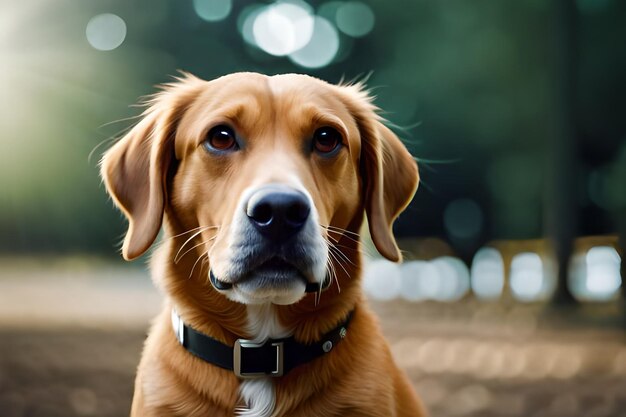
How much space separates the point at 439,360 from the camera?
877 centimetres

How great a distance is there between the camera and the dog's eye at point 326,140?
3.34m

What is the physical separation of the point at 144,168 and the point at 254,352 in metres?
0.97

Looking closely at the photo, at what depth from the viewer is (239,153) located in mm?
3223

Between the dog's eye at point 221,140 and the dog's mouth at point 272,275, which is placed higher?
the dog's eye at point 221,140

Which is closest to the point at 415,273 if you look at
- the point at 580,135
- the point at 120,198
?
the point at 580,135

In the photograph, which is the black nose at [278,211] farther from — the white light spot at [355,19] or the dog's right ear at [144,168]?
the white light spot at [355,19]

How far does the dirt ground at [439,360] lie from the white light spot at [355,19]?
14.4 ft

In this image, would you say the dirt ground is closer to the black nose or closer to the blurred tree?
the blurred tree

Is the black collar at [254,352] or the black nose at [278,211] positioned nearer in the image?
the black nose at [278,211]

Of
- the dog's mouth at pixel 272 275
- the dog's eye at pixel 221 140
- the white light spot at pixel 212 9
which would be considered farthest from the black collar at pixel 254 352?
the white light spot at pixel 212 9

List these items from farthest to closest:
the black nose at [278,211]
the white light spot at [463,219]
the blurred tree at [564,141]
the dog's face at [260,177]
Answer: the white light spot at [463,219]
the blurred tree at [564,141]
the dog's face at [260,177]
the black nose at [278,211]

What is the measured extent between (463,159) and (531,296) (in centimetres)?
270

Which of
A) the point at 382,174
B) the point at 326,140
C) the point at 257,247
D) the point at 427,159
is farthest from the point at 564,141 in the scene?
the point at 257,247

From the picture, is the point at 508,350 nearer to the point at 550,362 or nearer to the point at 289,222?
the point at 550,362
